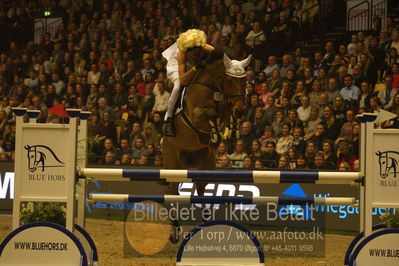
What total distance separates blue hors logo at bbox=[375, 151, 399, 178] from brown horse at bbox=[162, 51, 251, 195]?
7.39 feet

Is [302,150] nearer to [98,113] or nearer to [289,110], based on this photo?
[289,110]

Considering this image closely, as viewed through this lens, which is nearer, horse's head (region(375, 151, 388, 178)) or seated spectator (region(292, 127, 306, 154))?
horse's head (region(375, 151, 388, 178))

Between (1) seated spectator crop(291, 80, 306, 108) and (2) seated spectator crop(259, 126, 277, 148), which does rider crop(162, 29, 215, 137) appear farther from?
(1) seated spectator crop(291, 80, 306, 108)

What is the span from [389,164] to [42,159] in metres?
2.84

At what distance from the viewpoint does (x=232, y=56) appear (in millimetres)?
10266

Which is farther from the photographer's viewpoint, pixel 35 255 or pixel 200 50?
pixel 200 50

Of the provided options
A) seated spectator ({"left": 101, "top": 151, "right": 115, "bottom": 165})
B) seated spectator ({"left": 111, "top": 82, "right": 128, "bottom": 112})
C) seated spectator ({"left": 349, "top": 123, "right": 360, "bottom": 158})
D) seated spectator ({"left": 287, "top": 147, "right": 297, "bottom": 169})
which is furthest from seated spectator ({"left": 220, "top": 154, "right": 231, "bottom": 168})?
seated spectator ({"left": 111, "top": 82, "right": 128, "bottom": 112})

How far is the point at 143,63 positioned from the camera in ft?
45.9

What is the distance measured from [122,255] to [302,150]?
4.13 meters

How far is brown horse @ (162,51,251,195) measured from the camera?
23.5 feet

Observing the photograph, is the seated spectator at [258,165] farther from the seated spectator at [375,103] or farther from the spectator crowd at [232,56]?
the seated spectator at [375,103]

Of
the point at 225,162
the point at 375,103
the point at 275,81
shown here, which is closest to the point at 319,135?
the point at 375,103

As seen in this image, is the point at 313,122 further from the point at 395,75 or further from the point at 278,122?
the point at 395,75

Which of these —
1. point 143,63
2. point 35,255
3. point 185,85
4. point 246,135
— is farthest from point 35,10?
point 35,255
